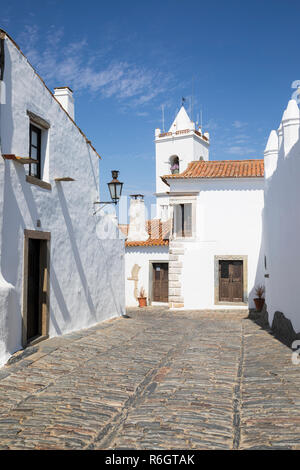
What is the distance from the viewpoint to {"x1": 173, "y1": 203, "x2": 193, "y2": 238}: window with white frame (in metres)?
18.3

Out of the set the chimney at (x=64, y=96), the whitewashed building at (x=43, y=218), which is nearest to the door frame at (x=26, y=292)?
the whitewashed building at (x=43, y=218)

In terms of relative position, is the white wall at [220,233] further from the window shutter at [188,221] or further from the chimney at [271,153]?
the chimney at [271,153]

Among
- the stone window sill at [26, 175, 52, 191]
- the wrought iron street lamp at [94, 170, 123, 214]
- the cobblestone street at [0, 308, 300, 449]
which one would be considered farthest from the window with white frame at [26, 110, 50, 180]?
the cobblestone street at [0, 308, 300, 449]

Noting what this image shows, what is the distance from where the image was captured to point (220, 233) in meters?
18.0

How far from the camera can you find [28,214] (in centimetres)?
816

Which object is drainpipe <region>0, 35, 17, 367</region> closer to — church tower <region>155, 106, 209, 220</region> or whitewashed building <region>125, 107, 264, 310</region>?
whitewashed building <region>125, 107, 264, 310</region>

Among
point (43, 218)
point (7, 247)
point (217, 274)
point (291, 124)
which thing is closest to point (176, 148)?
point (217, 274)

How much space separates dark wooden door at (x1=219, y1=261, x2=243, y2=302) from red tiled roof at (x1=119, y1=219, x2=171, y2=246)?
14.8 feet

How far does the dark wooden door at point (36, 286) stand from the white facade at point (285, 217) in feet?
16.1

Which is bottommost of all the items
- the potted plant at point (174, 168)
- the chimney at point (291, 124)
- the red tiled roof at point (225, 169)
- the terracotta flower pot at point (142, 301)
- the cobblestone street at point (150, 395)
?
the terracotta flower pot at point (142, 301)

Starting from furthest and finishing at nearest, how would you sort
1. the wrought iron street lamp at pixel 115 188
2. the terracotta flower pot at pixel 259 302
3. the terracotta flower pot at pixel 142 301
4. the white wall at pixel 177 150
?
the white wall at pixel 177 150, the terracotta flower pot at pixel 142 301, the terracotta flower pot at pixel 259 302, the wrought iron street lamp at pixel 115 188

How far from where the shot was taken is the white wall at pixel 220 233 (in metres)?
17.8
